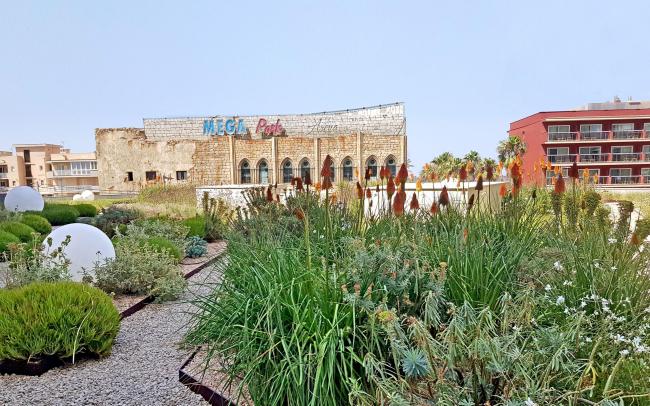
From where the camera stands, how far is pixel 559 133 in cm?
3722

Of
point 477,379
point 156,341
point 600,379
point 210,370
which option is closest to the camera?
point 477,379

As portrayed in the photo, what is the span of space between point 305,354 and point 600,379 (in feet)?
4.10

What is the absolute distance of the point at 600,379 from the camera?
1.92m

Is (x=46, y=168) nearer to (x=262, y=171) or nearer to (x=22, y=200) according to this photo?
(x=262, y=171)

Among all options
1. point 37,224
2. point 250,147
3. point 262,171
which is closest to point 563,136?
point 262,171

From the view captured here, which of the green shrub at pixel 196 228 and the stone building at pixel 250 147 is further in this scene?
the stone building at pixel 250 147

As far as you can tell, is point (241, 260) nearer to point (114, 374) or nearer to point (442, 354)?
point (114, 374)

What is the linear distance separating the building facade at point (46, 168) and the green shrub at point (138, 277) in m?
52.4

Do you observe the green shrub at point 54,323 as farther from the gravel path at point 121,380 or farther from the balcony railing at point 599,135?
the balcony railing at point 599,135

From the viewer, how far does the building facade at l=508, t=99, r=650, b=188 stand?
35781 mm

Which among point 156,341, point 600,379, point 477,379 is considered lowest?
point 156,341

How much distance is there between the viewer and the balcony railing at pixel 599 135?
118ft

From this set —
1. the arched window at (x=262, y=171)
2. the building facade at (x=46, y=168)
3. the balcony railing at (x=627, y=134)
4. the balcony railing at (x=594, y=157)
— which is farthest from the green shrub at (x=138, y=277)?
the building facade at (x=46, y=168)

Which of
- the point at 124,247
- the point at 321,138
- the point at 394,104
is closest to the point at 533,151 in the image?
the point at 394,104
